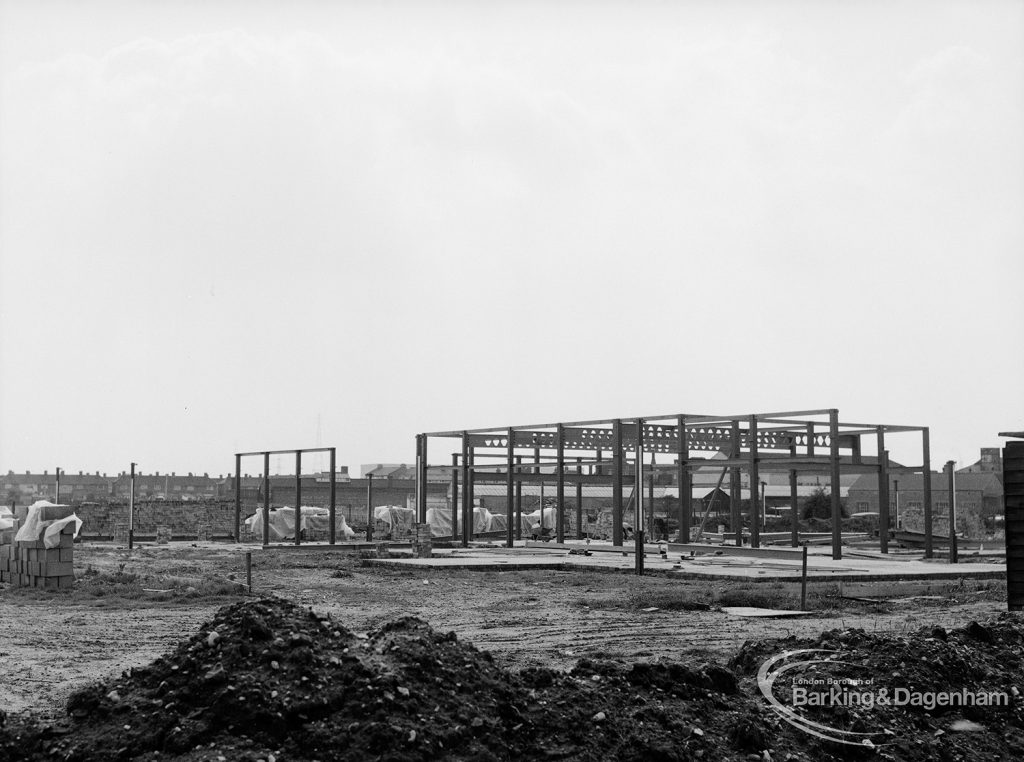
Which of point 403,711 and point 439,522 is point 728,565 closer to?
point 403,711

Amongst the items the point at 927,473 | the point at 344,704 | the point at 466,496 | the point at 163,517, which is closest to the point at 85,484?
the point at 163,517

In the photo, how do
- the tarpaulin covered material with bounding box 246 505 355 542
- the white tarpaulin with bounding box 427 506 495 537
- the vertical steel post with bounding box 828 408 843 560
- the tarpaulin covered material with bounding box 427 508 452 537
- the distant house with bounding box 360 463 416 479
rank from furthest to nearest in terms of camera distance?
the distant house with bounding box 360 463 416 479, the white tarpaulin with bounding box 427 506 495 537, the tarpaulin covered material with bounding box 427 508 452 537, the tarpaulin covered material with bounding box 246 505 355 542, the vertical steel post with bounding box 828 408 843 560

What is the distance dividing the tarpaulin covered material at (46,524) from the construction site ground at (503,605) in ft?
2.87

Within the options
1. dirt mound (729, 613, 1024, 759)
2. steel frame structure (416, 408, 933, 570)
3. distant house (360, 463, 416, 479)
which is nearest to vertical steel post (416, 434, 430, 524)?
steel frame structure (416, 408, 933, 570)

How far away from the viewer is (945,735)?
23.7 feet

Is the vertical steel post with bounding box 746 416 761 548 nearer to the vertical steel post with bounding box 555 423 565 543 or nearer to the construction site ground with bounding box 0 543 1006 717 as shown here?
the construction site ground with bounding box 0 543 1006 717

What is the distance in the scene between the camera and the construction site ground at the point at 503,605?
1026cm

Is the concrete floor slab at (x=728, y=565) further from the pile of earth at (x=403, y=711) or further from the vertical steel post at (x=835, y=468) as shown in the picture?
the pile of earth at (x=403, y=711)

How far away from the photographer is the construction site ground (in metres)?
10.3

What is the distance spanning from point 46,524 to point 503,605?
26.1 ft

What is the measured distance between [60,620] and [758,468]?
17.7 metres

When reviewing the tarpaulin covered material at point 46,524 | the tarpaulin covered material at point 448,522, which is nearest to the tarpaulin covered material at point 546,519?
the tarpaulin covered material at point 448,522

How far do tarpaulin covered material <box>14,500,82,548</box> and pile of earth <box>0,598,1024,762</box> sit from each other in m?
12.0

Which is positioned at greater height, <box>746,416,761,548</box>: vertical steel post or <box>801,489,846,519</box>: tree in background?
<box>746,416,761,548</box>: vertical steel post
